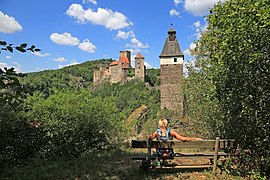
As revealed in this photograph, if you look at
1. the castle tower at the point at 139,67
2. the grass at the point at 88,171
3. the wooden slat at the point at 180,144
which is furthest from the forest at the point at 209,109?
the castle tower at the point at 139,67

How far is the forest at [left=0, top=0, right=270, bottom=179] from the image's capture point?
16.5ft

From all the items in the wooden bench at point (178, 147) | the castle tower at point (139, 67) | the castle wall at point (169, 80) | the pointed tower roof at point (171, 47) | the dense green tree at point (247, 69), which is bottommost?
the wooden bench at point (178, 147)

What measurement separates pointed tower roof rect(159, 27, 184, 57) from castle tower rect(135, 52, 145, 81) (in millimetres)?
41040

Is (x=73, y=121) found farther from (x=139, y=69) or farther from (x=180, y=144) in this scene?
(x=139, y=69)

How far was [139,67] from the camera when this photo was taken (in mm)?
84750

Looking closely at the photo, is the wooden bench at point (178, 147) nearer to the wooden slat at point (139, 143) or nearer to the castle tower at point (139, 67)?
the wooden slat at point (139, 143)

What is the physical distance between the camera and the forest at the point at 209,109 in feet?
16.5

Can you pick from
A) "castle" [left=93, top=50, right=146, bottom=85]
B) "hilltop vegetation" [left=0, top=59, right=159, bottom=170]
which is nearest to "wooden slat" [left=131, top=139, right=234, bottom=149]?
"hilltop vegetation" [left=0, top=59, right=159, bottom=170]

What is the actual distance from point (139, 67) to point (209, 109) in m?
73.5

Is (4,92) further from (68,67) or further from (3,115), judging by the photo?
(68,67)

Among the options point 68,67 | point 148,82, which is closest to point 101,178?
point 148,82

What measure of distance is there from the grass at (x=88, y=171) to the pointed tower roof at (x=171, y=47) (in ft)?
115

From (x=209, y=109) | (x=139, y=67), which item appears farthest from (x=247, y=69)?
(x=139, y=67)

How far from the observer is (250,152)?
250 inches
